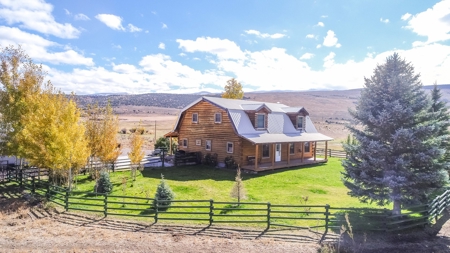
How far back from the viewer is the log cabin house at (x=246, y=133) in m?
25.6

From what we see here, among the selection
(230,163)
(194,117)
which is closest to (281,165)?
(230,163)

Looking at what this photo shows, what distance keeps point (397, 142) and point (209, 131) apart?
1751 cm

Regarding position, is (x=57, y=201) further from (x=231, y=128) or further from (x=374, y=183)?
(x=374, y=183)

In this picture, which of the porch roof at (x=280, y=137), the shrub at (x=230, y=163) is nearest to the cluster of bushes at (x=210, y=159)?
the shrub at (x=230, y=163)

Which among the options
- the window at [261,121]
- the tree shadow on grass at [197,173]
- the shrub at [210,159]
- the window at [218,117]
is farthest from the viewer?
the window at [261,121]

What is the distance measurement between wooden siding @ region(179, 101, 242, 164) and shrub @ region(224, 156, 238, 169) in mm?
320

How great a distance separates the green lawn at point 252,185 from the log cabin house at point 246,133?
2.10 m

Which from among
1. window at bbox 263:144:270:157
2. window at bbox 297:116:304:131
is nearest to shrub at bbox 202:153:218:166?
window at bbox 263:144:270:157

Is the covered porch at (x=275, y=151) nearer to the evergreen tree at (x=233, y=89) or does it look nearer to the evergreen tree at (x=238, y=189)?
the evergreen tree at (x=238, y=189)

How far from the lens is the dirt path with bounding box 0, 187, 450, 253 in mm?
10445

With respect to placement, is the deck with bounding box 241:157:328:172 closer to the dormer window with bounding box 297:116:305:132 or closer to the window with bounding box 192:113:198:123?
the dormer window with bounding box 297:116:305:132

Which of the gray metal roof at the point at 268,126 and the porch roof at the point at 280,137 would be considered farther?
the gray metal roof at the point at 268,126

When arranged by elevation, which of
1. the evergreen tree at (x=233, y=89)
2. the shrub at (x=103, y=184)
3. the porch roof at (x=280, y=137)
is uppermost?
the evergreen tree at (x=233, y=89)

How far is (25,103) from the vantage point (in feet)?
59.3
